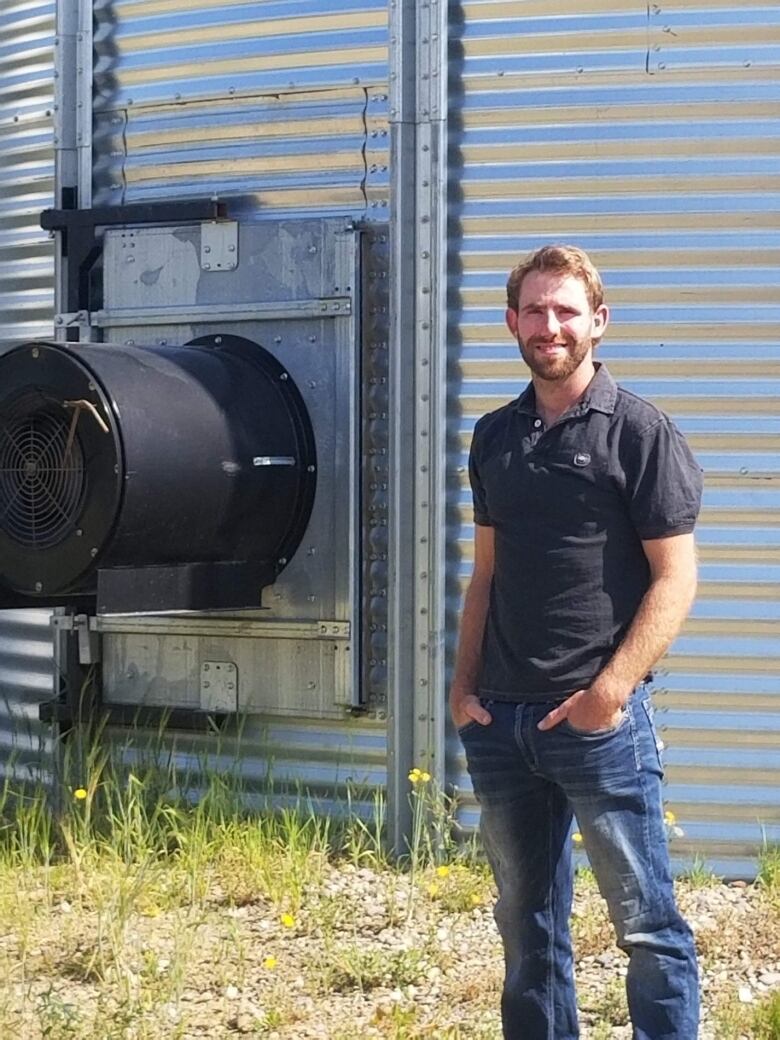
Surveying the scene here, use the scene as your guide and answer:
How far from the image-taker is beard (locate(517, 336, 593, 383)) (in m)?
3.76

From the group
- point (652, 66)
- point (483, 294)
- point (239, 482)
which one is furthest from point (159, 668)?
point (652, 66)

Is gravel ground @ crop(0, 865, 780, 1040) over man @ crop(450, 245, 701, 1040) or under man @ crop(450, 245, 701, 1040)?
under

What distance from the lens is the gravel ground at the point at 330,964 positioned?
4520mm

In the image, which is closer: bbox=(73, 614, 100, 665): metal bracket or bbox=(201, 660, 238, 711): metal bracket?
bbox=(201, 660, 238, 711): metal bracket

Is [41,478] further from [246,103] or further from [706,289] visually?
[706,289]

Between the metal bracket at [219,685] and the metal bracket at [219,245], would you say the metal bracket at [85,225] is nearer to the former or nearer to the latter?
the metal bracket at [219,245]

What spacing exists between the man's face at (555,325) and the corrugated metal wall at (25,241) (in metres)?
3.61

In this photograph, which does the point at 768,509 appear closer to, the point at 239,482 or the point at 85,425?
the point at 239,482

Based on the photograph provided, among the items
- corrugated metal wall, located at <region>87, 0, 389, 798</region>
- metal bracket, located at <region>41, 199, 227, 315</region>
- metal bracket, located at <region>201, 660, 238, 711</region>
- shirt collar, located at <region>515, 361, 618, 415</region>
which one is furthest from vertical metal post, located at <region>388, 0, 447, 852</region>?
shirt collar, located at <region>515, 361, 618, 415</region>

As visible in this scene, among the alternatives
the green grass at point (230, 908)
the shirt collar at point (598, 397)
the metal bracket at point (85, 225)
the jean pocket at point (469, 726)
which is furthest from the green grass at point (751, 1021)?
the metal bracket at point (85, 225)

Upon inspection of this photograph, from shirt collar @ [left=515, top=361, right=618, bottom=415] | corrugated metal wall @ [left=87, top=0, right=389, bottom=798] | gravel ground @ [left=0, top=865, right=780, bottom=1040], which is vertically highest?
corrugated metal wall @ [left=87, top=0, right=389, bottom=798]

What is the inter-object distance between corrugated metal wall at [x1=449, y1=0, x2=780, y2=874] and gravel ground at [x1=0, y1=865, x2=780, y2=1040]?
0.49 metres

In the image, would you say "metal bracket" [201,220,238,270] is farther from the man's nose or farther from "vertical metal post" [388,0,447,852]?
the man's nose

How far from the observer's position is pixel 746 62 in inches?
229
